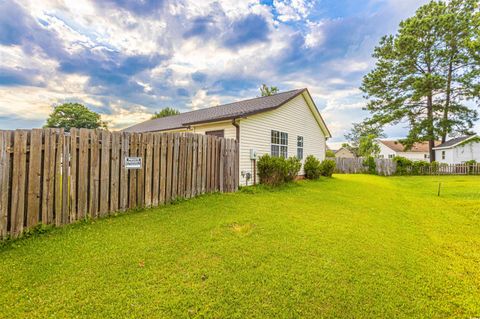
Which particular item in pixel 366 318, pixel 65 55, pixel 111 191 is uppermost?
pixel 65 55

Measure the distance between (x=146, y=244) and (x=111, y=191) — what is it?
194 cm

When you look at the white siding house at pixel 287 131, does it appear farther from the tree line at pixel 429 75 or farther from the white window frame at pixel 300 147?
the tree line at pixel 429 75

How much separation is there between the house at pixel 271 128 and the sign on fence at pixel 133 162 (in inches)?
168

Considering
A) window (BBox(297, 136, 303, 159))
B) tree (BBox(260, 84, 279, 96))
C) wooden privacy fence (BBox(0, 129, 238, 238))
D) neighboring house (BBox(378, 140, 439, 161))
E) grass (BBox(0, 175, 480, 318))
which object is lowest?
grass (BBox(0, 175, 480, 318))

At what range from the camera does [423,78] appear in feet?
69.6

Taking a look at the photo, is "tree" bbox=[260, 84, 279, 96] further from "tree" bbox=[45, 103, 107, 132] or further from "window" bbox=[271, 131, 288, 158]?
"tree" bbox=[45, 103, 107, 132]

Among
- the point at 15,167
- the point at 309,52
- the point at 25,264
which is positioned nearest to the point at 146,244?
the point at 25,264

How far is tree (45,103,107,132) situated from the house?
2991 cm

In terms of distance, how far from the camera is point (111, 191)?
466cm

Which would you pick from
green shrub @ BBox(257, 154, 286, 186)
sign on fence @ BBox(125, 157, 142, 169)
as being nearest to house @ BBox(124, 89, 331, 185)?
green shrub @ BBox(257, 154, 286, 186)

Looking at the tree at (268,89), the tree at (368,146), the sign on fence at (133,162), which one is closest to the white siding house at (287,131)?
the sign on fence at (133,162)

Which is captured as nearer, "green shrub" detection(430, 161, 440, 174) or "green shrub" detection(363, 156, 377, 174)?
"green shrub" detection(363, 156, 377, 174)

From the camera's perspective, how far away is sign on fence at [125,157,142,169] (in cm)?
492

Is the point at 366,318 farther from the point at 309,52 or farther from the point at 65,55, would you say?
the point at 309,52
